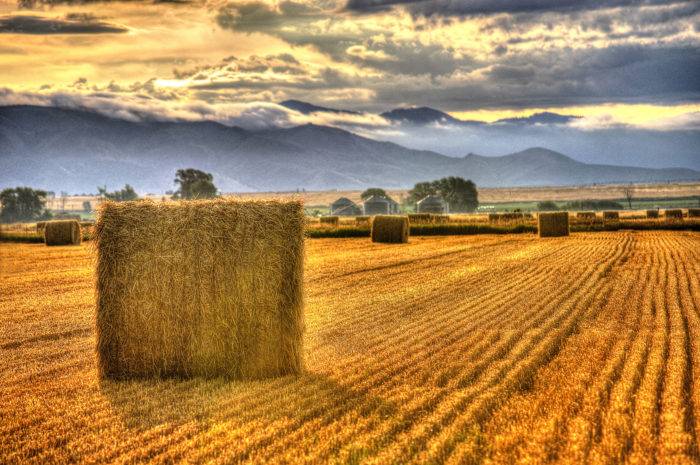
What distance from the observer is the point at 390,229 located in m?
40.5

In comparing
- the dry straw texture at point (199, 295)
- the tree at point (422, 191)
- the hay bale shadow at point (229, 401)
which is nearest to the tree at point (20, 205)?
the tree at point (422, 191)

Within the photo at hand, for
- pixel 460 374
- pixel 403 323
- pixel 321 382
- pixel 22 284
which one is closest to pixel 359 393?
pixel 321 382

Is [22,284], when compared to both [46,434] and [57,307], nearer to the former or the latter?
[57,307]

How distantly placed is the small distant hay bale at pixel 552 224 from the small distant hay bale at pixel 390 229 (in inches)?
358

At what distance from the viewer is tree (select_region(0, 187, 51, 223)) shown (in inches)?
5335

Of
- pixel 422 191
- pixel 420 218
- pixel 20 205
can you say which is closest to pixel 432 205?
pixel 422 191

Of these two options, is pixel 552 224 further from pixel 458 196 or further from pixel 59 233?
pixel 458 196

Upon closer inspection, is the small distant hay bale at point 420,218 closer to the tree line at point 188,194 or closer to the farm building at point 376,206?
the farm building at point 376,206

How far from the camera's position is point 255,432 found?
736 cm

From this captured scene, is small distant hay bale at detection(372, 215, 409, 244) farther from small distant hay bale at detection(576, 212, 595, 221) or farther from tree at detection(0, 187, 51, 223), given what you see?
tree at detection(0, 187, 51, 223)

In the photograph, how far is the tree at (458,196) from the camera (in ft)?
469

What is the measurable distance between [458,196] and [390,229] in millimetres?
Result: 105001

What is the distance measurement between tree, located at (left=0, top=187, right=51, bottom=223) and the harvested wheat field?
13019 centimetres

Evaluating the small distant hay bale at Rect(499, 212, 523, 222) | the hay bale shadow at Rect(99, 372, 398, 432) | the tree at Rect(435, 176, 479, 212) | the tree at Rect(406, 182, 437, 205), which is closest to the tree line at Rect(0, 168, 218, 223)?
the tree at Rect(406, 182, 437, 205)
